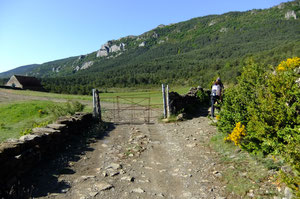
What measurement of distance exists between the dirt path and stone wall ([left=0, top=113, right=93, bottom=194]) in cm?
42

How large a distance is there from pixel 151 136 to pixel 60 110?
6.88 meters

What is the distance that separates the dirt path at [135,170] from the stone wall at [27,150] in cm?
42

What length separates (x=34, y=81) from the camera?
68.6m

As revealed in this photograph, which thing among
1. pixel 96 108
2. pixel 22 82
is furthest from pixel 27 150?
pixel 22 82

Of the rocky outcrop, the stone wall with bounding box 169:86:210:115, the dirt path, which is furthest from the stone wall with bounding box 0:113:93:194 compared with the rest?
the rocky outcrop

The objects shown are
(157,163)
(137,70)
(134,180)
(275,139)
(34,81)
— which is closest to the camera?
(275,139)

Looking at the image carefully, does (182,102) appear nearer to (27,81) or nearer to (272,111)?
(272,111)

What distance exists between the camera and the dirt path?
4.48 meters

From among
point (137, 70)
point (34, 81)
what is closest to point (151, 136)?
point (34, 81)

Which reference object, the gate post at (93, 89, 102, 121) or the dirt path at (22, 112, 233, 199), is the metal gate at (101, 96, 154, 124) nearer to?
the gate post at (93, 89, 102, 121)

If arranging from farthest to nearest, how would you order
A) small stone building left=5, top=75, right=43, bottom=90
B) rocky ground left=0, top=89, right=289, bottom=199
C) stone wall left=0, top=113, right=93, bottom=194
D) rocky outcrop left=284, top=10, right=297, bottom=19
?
rocky outcrop left=284, top=10, right=297, bottom=19
small stone building left=5, top=75, right=43, bottom=90
stone wall left=0, top=113, right=93, bottom=194
rocky ground left=0, top=89, right=289, bottom=199

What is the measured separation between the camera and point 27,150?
216 inches

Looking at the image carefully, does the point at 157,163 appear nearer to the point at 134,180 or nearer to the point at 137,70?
the point at 134,180

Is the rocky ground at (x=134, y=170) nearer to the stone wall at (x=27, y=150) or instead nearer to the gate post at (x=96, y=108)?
the stone wall at (x=27, y=150)
